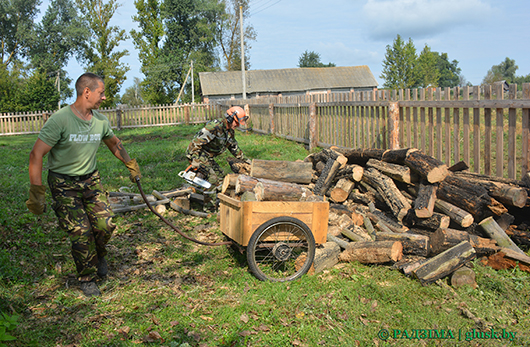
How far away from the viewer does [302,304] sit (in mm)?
3736

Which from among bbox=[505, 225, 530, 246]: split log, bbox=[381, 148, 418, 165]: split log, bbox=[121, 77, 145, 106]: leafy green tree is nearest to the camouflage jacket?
bbox=[381, 148, 418, 165]: split log

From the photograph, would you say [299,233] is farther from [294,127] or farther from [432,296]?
[294,127]

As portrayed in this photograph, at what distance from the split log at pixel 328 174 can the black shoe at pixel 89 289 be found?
383cm

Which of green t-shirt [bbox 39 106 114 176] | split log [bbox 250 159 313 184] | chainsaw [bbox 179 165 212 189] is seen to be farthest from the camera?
chainsaw [bbox 179 165 212 189]

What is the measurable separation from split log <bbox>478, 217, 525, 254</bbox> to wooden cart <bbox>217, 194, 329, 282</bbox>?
216cm

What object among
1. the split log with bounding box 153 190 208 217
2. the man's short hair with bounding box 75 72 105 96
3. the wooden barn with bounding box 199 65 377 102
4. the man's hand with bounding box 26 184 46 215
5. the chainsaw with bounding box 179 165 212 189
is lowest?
the split log with bounding box 153 190 208 217

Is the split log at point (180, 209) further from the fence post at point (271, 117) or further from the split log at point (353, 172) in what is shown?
the fence post at point (271, 117)

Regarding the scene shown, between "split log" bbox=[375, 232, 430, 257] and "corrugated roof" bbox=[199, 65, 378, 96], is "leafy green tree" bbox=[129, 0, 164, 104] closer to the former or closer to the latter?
"corrugated roof" bbox=[199, 65, 378, 96]

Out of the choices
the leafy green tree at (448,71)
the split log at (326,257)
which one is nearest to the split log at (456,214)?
the split log at (326,257)

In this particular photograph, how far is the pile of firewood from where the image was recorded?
4.48 m

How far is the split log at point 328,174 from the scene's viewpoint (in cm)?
666

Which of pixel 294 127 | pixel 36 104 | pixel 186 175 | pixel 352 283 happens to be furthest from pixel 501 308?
pixel 36 104

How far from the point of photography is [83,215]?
3875mm

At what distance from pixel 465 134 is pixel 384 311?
4025 millimetres
